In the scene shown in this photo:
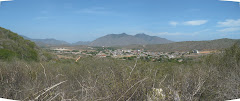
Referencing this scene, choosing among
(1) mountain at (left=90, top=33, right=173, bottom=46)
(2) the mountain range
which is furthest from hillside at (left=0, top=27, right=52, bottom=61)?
(1) mountain at (left=90, top=33, right=173, bottom=46)

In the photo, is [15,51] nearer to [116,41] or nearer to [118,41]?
[116,41]

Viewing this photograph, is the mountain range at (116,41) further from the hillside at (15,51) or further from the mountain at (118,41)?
the hillside at (15,51)

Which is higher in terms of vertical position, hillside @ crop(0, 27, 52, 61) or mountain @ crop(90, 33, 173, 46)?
mountain @ crop(90, 33, 173, 46)

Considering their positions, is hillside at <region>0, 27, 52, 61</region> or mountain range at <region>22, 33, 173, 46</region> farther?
mountain range at <region>22, 33, 173, 46</region>

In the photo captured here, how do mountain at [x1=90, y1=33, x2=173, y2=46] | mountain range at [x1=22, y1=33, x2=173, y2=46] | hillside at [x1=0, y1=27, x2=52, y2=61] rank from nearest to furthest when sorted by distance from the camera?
1. hillside at [x1=0, y1=27, x2=52, y2=61]
2. mountain at [x1=90, y1=33, x2=173, y2=46]
3. mountain range at [x1=22, y1=33, x2=173, y2=46]

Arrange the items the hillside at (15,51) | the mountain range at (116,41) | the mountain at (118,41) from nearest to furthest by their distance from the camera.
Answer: the hillside at (15,51), the mountain at (118,41), the mountain range at (116,41)

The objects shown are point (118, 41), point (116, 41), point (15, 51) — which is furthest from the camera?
point (118, 41)

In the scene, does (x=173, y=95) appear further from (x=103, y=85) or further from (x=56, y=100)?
(x=56, y=100)

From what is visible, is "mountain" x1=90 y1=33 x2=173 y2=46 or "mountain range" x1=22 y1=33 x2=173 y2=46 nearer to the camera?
"mountain" x1=90 y1=33 x2=173 y2=46

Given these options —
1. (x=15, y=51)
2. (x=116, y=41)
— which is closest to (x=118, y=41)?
(x=116, y=41)

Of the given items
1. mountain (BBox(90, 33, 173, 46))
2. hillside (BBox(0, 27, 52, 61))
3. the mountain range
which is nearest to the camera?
hillside (BBox(0, 27, 52, 61))

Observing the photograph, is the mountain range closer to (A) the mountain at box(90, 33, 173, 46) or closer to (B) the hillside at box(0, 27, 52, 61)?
(A) the mountain at box(90, 33, 173, 46)

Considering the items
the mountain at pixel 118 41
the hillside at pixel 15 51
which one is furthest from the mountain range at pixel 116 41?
the hillside at pixel 15 51
